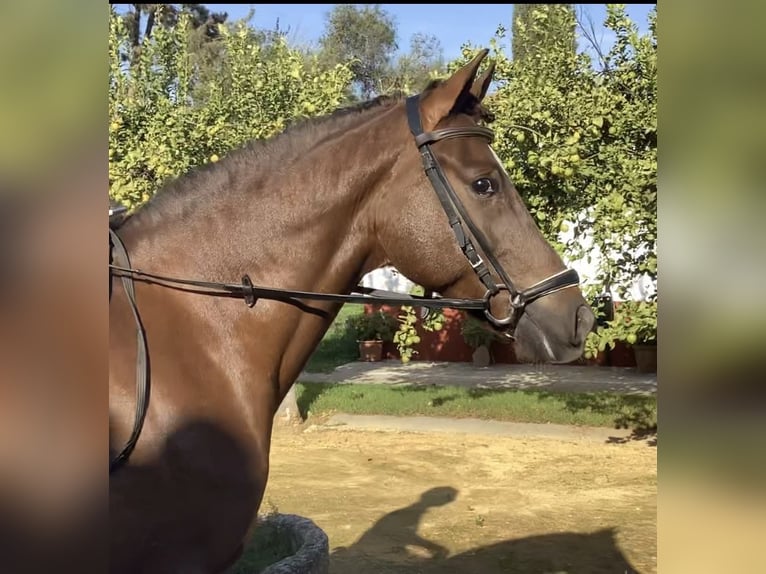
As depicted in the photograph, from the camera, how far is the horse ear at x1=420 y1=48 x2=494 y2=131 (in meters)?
2.30

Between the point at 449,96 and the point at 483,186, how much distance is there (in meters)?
0.34

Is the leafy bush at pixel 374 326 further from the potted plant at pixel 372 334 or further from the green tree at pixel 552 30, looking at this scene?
the green tree at pixel 552 30

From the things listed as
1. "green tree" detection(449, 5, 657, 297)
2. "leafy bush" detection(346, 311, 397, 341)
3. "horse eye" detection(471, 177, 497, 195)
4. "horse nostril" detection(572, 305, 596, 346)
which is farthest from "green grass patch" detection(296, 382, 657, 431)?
"horse eye" detection(471, 177, 497, 195)

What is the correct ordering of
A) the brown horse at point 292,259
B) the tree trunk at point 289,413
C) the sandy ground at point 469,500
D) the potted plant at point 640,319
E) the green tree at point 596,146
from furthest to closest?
the tree trunk at point 289,413, the potted plant at point 640,319, the green tree at point 596,146, the sandy ground at point 469,500, the brown horse at point 292,259

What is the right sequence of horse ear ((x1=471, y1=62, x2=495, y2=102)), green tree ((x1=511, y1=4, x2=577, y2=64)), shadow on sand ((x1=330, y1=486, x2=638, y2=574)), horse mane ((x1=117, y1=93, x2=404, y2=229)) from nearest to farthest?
horse mane ((x1=117, y1=93, x2=404, y2=229)), horse ear ((x1=471, y1=62, x2=495, y2=102)), shadow on sand ((x1=330, y1=486, x2=638, y2=574)), green tree ((x1=511, y1=4, x2=577, y2=64))

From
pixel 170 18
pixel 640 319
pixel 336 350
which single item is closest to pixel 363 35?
pixel 170 18

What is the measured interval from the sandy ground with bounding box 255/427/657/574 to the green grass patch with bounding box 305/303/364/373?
5.70m

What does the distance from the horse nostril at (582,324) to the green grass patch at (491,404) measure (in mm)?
7659

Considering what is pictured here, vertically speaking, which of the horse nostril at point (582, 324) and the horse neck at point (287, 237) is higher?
the horse neck at point (287, 237)

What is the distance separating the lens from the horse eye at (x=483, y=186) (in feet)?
7.40

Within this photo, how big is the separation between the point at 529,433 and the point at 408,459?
1963 millimetres

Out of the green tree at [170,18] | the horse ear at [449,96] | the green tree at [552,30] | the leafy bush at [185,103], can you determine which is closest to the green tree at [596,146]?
the green tree at [552,30]

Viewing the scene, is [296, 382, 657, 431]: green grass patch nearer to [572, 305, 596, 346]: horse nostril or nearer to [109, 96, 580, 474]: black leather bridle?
[572, 305, 596, 346]: horse nostril
